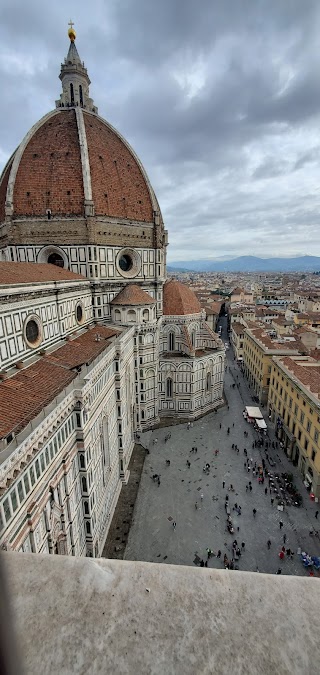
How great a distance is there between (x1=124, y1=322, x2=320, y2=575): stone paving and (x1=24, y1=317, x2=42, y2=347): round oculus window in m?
11.2

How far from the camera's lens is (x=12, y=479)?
798 cm

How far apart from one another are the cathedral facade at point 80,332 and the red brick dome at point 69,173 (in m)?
0.10

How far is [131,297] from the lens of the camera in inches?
983

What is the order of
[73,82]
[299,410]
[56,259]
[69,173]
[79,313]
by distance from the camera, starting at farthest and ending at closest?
[73,82] < [56,259] < [69,173] < [299,410] < [79,313]

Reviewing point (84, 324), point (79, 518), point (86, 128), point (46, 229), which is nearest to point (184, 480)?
point (79, 518)

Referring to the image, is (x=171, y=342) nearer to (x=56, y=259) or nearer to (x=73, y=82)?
(x=56, y=259)

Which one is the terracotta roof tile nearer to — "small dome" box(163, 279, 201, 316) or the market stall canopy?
"small dome" box(163, 279, 201, 316)

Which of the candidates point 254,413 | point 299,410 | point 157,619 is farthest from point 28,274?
point 254,413

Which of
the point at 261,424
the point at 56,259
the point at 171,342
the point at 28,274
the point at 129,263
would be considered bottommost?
the point at 261,424

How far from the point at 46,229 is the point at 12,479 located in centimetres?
1965

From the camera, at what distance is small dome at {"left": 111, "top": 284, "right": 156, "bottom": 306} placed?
24.8m

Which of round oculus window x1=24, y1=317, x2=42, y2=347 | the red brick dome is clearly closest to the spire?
the red brick dome

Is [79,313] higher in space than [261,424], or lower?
higher

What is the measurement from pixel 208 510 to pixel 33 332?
45.7 ft
